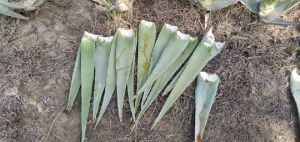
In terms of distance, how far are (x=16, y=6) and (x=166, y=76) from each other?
0.84 meters

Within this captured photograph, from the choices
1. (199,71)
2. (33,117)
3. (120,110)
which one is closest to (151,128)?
(120,110)

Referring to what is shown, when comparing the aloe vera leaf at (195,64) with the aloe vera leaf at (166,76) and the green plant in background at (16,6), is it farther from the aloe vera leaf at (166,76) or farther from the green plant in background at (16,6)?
the green plant in background at (16,6)

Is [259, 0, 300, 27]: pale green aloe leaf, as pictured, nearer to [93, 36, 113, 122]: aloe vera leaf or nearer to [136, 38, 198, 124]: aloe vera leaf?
[136, 38, 198, 124]: aloe vera leaf

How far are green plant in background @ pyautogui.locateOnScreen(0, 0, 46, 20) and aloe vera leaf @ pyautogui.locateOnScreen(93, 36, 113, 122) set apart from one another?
394 millimetres

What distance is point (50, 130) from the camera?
91.5 inches

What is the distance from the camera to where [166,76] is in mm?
2365

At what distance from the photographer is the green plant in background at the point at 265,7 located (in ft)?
8.11

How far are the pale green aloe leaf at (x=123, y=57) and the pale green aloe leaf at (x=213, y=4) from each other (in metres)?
0.38

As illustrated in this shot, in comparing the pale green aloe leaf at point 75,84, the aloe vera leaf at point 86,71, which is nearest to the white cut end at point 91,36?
the aloe vera leaf at point 86,71

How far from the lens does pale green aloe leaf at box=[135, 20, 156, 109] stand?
238 centimetres

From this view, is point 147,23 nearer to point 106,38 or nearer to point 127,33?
point 127,33

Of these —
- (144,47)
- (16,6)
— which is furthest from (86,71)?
(16,6)

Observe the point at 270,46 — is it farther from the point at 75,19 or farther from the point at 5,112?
the point at 5,112

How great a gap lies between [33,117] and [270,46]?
122 cm
